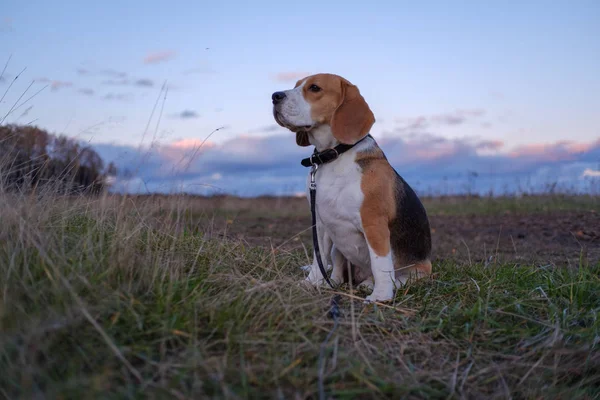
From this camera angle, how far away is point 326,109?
4547 mm

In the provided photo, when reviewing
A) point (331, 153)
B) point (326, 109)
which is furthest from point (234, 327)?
point (326, 109)

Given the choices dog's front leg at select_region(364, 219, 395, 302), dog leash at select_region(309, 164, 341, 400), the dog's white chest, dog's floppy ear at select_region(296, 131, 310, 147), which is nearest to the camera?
dog leash at select_region(309, 164, 341, 400)

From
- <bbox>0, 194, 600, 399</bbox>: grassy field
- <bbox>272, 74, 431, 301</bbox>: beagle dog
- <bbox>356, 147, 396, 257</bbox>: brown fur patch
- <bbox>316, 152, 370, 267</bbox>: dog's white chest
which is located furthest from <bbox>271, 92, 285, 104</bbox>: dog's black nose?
<bbox>0, 194, 600, 399</bbox>: grassy field

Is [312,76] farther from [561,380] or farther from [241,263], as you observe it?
[561,380]

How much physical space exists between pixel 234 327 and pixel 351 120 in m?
2.12

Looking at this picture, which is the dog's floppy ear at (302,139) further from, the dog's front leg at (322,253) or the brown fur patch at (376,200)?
the dog's front leg at (322,253)

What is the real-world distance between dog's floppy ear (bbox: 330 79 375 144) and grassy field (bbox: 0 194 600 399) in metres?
1.28

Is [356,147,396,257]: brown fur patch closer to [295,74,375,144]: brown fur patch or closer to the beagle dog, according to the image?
the beagle dog

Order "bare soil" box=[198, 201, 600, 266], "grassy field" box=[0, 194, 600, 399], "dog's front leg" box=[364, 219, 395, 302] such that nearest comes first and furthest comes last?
"grassy field" box=[0, 194, 600, 399] < "dog's front leg" box=[364, 219, 395, 302] < "bare soil" box=[198, 201, 600, 266]

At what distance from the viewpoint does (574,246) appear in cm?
798

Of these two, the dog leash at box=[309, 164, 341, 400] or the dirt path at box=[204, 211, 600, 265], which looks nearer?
the dog leash at box=[309, 164, 341, 400]

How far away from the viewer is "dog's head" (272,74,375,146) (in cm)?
445

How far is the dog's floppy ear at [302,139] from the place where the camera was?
4.79 metres

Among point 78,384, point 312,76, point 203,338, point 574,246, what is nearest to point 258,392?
point 203,338
